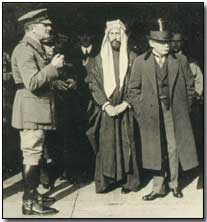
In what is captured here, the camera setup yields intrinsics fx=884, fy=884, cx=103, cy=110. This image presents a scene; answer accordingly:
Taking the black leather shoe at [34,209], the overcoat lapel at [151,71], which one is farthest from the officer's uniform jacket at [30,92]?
the overcoat lapel at [151,71]

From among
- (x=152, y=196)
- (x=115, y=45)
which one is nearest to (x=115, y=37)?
(x=115, y=45)

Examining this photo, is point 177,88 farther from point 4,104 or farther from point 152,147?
point 4,104

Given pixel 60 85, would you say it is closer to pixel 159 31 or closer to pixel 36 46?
pixel 36 46

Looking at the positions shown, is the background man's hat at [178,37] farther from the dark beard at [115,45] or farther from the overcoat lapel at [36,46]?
the overcoat lapel at [36,46]

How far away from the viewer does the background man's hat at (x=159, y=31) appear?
830 cm

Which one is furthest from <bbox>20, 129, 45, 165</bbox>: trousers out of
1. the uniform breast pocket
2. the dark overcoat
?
the dark overcoat

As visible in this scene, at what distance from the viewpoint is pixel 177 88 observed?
8312mm

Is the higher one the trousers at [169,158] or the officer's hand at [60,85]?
the officer's hand at [60,85]

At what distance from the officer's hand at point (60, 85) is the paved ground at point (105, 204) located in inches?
35.8

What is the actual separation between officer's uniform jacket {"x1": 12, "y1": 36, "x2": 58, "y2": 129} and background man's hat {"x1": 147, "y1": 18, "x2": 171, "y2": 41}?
101cm

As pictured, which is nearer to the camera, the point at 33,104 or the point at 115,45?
the point at 33,104

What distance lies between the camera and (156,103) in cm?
830

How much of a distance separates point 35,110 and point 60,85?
13.6 inches

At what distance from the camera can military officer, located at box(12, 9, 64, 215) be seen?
813 centimetres
